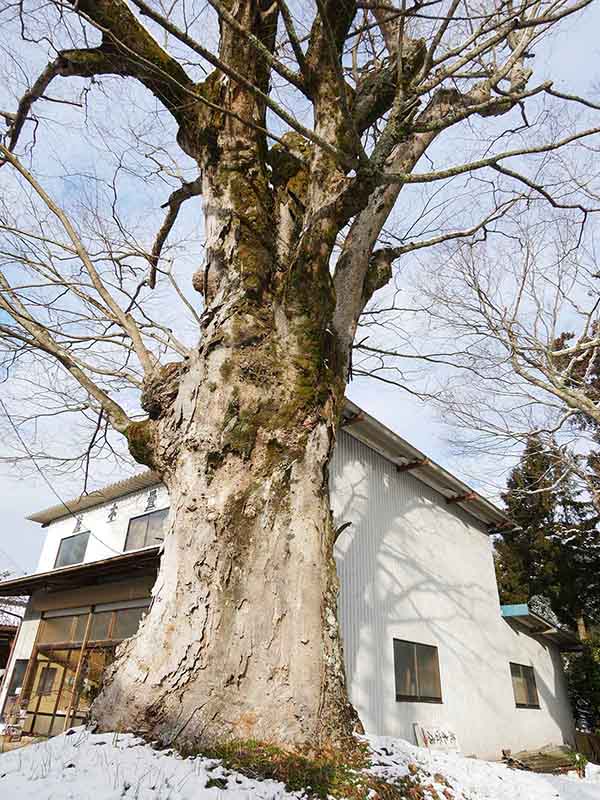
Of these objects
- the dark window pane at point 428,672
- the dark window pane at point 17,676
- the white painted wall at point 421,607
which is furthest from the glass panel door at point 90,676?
the dark window pane at point 428,672

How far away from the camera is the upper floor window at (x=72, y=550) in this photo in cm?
1427

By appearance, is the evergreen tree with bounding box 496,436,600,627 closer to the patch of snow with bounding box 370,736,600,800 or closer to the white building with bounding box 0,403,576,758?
the white building with bounding box 0,403,576,758

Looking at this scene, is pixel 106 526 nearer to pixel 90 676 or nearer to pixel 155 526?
pixel 155 526

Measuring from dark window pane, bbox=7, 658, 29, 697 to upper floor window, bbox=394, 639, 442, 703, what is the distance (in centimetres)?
997

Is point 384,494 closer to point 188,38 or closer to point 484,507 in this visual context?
point 484,507

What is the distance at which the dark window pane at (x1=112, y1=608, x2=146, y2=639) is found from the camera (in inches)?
384

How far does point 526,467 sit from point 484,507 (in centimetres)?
971

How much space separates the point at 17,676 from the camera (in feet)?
43.6

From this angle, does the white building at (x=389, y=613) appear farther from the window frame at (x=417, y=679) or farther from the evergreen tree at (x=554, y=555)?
the evergreen tree at (x=554, y=555)

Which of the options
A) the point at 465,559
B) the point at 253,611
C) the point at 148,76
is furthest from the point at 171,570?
the point at 465,559

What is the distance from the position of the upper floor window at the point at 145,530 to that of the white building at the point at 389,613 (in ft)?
0.16

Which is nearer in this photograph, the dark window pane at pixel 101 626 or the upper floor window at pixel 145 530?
the dark window pane at pixel 101 626

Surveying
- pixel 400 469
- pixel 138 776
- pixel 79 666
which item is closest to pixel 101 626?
pixel 79 666

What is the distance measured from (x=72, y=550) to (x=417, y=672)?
407 inches
